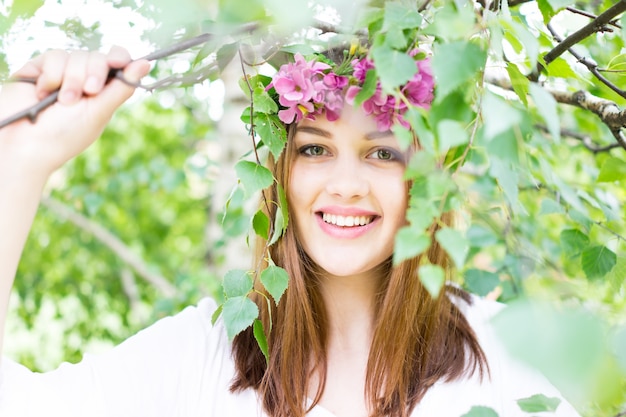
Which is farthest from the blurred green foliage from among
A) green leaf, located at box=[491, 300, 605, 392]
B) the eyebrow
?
the eyebrow

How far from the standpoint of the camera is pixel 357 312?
67.2 inches

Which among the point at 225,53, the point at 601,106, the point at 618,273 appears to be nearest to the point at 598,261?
the point at 618,273

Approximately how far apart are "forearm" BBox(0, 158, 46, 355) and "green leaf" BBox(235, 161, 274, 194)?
0.31 meters

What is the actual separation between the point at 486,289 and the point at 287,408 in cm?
65

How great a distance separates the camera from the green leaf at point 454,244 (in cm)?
57

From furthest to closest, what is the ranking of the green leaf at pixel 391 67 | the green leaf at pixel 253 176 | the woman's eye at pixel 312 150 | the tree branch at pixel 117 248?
the tree branch at pixel 117 248
the woman's eye at pixel 312 150
the green leaf at pixel 253 176
the green leaf at pixel 391 67

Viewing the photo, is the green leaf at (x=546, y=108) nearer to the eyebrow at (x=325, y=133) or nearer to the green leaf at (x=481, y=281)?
the eyebrow at (x=325, y=133)

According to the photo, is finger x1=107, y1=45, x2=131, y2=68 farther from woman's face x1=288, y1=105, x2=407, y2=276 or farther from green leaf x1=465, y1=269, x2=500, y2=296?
green leaf x1=465, y1=269, x2=500, y2=296

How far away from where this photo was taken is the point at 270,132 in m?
1.11

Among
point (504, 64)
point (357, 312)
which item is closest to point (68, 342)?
point (357, 312)

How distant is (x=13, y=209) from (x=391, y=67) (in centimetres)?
63

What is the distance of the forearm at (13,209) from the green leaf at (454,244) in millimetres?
673

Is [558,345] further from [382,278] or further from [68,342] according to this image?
[68,342]

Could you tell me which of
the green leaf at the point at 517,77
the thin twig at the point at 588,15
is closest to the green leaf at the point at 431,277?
the green leaf at the point at 517,77
